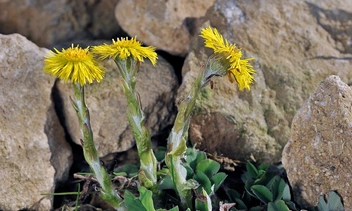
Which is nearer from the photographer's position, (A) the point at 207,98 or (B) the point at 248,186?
(B) the point at 248,186

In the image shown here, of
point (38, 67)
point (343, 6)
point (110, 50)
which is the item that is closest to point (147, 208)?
point (110, 50)

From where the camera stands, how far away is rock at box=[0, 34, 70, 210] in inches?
91.7

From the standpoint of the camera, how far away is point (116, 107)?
101 inches

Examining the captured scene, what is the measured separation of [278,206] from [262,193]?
146mm

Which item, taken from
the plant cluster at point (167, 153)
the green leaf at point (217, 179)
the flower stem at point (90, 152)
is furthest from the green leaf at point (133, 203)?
the green leaf at point (217, 179)

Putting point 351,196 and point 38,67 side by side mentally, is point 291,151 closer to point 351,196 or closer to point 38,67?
point 351,196

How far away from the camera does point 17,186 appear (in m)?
2.33

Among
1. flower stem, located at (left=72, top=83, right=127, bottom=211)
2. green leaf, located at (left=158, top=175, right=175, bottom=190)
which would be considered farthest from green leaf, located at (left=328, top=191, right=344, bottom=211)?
flower stem, located at (left=72, top=83, right=127, bottom=211)

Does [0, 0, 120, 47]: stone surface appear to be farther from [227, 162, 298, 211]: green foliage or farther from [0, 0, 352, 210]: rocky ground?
[227, 162, 298, 211]: green foliage

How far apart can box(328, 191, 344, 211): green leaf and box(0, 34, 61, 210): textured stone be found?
1359mm

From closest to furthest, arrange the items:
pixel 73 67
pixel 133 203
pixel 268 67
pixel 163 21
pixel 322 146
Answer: pixel 73 67
pixel 133 203
pixel 322 146
pixel 268 67
pixel 163 21

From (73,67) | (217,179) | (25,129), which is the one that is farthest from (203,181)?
(25,129)

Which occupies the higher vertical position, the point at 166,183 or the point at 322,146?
the point at 322,146

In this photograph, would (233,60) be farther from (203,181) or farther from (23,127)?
(23,127)
